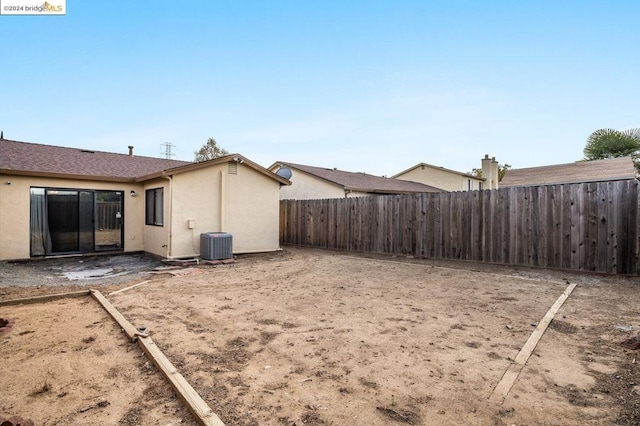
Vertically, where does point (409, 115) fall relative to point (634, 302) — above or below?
above

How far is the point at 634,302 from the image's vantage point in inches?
203

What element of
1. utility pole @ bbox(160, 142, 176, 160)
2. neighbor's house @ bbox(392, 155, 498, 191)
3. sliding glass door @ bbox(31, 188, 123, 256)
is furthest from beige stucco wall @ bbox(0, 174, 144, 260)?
neighbor's house @ bbox(392, 155, 498, 191)

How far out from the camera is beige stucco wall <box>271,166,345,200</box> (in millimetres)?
16745

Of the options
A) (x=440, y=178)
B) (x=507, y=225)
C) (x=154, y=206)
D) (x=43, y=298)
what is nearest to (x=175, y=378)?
(x=43, y=298)

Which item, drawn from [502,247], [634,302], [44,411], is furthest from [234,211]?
[634,302]

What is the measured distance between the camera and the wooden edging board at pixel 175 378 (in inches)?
86.3

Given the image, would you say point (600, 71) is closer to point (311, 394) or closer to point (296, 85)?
point (296, 85)

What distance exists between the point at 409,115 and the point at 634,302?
11.8 metres

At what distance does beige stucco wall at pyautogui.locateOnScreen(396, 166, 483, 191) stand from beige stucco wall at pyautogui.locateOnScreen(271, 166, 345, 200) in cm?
1159

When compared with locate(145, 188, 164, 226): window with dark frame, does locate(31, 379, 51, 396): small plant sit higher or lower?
lower

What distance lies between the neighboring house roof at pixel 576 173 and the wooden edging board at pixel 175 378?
18.6 metres

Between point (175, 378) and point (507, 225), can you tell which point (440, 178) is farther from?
point (175, 378)

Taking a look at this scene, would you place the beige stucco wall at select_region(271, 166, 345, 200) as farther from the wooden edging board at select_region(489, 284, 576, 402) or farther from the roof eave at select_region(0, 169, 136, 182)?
the wooden edging board at select_region(489, 284, 576, 402)

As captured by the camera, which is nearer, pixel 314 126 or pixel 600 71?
pixel 600 71
